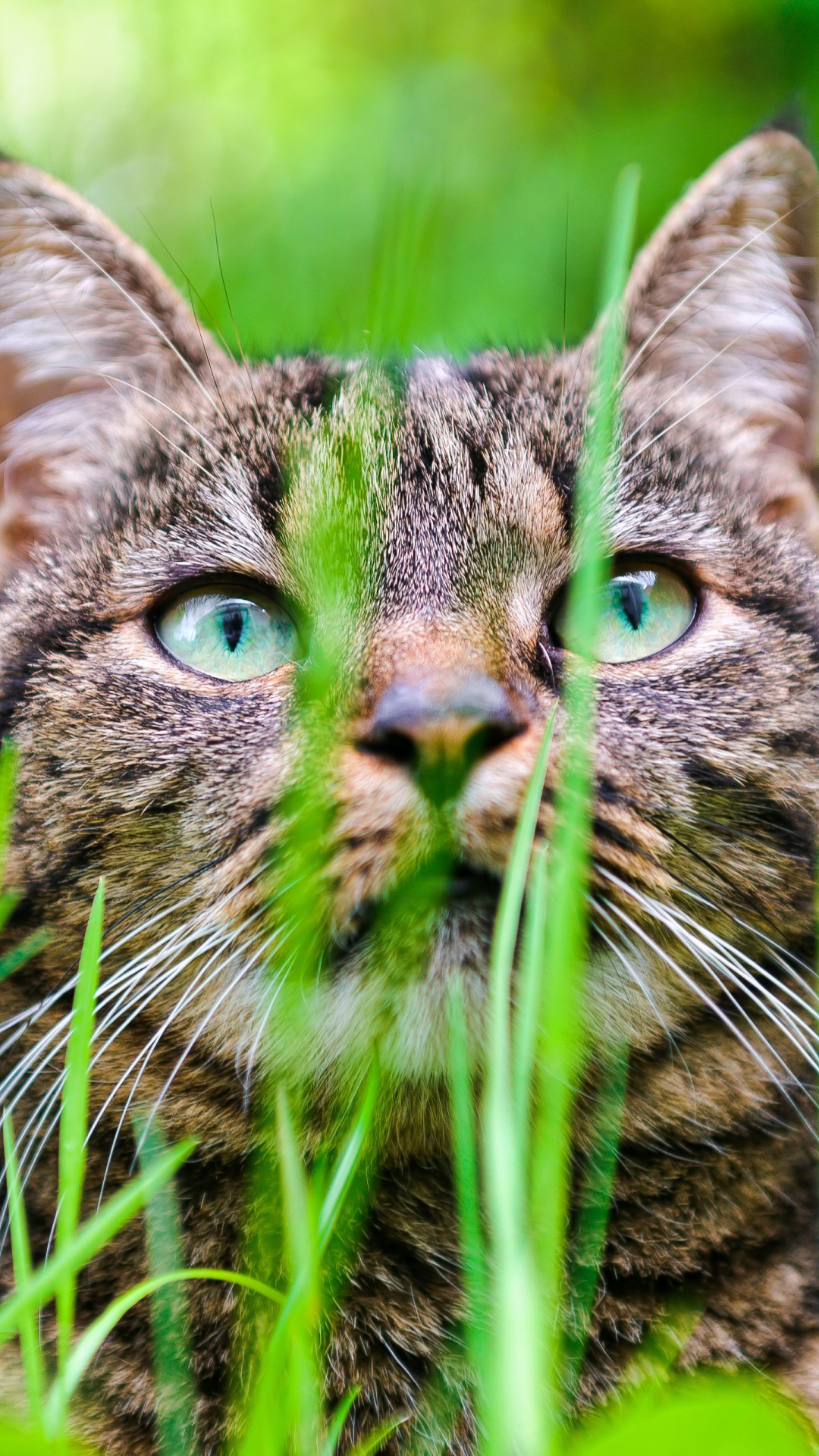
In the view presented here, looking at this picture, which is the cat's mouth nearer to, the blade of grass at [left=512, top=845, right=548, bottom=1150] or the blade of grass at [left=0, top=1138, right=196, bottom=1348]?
the blade of grass at [left=512, top=845, right=548, bottom=1150]

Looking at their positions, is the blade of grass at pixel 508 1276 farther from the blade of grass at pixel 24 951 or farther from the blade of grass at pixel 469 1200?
the blade of grass at pixel 24 951

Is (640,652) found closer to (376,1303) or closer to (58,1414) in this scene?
(376,1303)

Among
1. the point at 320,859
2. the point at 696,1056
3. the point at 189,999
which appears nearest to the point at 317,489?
the point at 320,859

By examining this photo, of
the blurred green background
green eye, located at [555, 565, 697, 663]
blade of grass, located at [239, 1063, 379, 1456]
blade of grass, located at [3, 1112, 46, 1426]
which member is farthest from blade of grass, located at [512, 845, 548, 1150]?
the blurred green background

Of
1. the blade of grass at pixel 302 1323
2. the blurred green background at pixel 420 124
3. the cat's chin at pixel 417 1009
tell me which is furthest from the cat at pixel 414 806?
the blurred green background at pixel 420 124

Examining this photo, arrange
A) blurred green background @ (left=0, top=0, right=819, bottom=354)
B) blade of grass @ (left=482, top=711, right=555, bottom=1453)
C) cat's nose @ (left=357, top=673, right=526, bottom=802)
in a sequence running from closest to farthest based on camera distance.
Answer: blade of grass @ (left=482, top=711, right=555, bottom=1453) < cat's nose @ (left=357, top=673, right=526, bottom=802) < blurred green background @ (left=0, top=0, right=819, bottom=354)

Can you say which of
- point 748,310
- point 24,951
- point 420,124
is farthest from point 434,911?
point 420,124

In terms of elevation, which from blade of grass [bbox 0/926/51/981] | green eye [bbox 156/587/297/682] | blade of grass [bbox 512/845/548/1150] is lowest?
blade of grass [bbox 0/926/51/981]

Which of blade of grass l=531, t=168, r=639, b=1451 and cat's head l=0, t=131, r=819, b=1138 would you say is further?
cat's head l=0, t=131, r=819, b=1138
